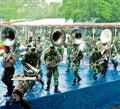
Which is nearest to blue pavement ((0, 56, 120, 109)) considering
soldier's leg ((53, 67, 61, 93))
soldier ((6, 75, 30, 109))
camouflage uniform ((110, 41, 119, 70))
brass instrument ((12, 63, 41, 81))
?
soldier's leg ((53, 67, 61, 93))

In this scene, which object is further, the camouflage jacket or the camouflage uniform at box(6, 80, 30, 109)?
the camouflage jacket

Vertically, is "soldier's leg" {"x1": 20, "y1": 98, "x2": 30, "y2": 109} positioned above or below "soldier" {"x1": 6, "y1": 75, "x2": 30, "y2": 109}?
below

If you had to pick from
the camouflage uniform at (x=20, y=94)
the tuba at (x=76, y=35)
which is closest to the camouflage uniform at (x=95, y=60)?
the tuba at (x=76, y=35)

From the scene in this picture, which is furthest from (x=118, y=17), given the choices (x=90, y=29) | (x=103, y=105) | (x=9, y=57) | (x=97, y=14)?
(x=9, y=57)

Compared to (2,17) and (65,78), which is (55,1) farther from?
(65,78)

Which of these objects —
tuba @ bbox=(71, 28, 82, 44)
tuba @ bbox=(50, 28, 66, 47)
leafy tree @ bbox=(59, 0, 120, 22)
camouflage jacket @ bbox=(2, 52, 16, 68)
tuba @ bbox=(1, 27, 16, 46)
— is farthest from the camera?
leafy tree @ bbox=(59, 0, 120, 22)

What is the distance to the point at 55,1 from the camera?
9906 cm

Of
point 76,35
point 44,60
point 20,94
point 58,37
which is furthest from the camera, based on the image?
point 76,35

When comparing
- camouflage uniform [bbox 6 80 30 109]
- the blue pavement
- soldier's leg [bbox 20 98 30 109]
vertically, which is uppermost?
camouflage uniform [bbox 6 80 30 109]

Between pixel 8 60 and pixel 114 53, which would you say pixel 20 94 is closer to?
pixel 8 60

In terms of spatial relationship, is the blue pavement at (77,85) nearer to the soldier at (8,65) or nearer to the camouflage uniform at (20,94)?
the soldier at (8,65)

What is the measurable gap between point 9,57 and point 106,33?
24.6ft

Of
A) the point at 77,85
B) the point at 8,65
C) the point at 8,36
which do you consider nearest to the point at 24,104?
the point at 8,65

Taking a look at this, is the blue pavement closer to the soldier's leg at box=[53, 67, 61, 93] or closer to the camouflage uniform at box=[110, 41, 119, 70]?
the soldier's leg at box=[53, 67, 61, 93]
